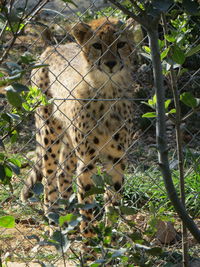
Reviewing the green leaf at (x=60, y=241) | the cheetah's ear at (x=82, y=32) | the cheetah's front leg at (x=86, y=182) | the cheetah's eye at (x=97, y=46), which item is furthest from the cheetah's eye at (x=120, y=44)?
the green leaf at (x=60, y=241)

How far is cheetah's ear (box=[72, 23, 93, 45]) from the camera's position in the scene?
3846 millimetres

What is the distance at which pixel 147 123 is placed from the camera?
6414 mm

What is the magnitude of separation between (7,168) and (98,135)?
210 cm

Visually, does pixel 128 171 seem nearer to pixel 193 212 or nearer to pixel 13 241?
pixel 193 212

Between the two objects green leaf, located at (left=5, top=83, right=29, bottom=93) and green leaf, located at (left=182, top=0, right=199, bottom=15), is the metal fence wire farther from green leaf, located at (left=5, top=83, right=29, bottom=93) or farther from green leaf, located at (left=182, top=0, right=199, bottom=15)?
green leaf, located at (left=182, top=0, right=199, bottom=15)

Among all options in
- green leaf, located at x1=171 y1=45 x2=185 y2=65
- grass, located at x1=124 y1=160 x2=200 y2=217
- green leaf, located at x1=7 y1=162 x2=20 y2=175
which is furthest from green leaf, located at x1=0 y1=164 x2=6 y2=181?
grass, located at x1=124 y1=160 x2=200 y2=217

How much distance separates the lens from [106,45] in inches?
136

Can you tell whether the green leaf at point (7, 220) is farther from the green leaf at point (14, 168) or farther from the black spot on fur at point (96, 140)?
the black spot on fur at point (96, 140)

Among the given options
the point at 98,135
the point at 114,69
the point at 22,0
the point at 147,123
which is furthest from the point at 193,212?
the point at 22,0

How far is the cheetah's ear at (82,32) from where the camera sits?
385 cm

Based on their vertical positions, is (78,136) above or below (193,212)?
above

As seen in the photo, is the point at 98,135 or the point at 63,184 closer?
the point at 98,135

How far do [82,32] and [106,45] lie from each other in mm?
473

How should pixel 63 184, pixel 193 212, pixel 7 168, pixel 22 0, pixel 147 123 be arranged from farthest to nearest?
pixel 22 0
pixel 147 123
pixel 63 184
pixel 193 212
pixel 7 168
